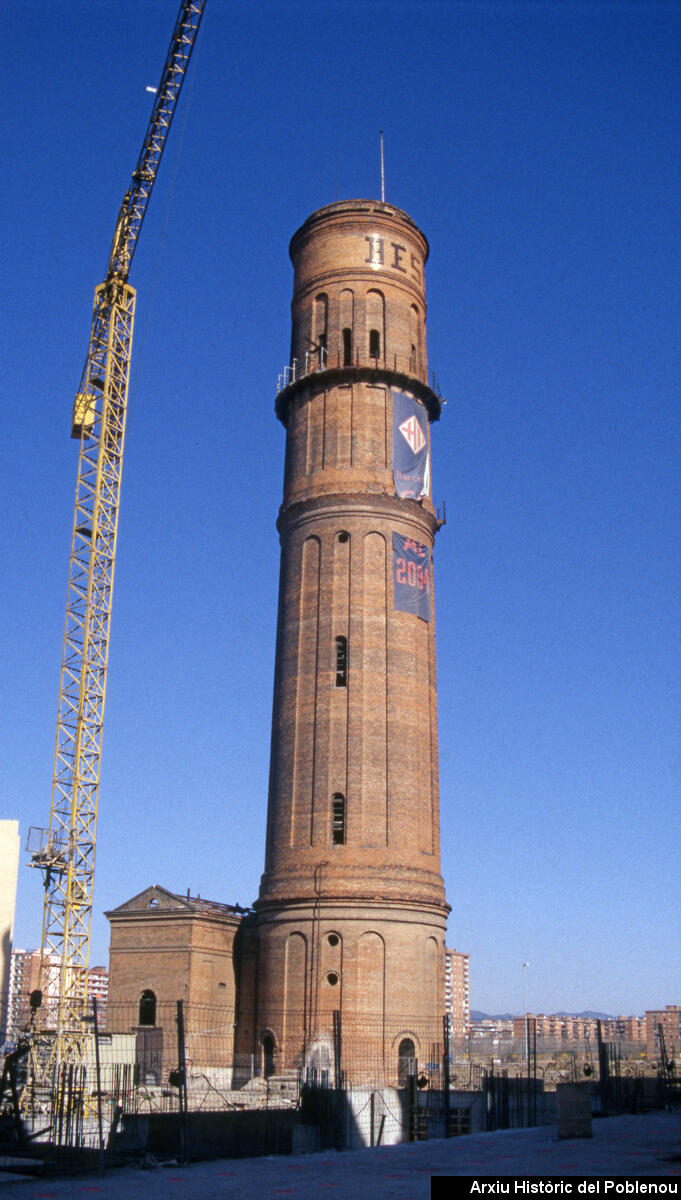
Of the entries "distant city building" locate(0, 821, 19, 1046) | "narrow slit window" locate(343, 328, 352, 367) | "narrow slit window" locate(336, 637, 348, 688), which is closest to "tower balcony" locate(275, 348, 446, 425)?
"narrow slit window" locate(343, 328, 352, 367)

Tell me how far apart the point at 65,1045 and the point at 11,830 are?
1146 inches

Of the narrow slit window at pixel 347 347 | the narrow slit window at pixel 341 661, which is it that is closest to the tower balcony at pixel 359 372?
the narrow slit window at pixel 347 347

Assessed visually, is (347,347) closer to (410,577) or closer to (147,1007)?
(410,577)

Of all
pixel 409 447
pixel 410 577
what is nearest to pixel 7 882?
pixel 410 577

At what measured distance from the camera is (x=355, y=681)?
134 feet

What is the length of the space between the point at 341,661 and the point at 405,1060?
13.3 metres

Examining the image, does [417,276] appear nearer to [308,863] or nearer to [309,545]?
[309,545]

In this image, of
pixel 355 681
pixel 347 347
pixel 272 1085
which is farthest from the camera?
pixel 347 347

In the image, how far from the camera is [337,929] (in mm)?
38219

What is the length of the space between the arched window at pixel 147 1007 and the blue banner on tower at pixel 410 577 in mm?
16164

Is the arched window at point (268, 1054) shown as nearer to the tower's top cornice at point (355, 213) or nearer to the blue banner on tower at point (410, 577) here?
the blue banner on tower at point (410, 577)

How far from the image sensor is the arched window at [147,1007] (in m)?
41.4

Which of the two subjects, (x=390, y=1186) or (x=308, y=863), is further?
(x=308, y=863)

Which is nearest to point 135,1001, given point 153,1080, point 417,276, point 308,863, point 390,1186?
point 153,1080
